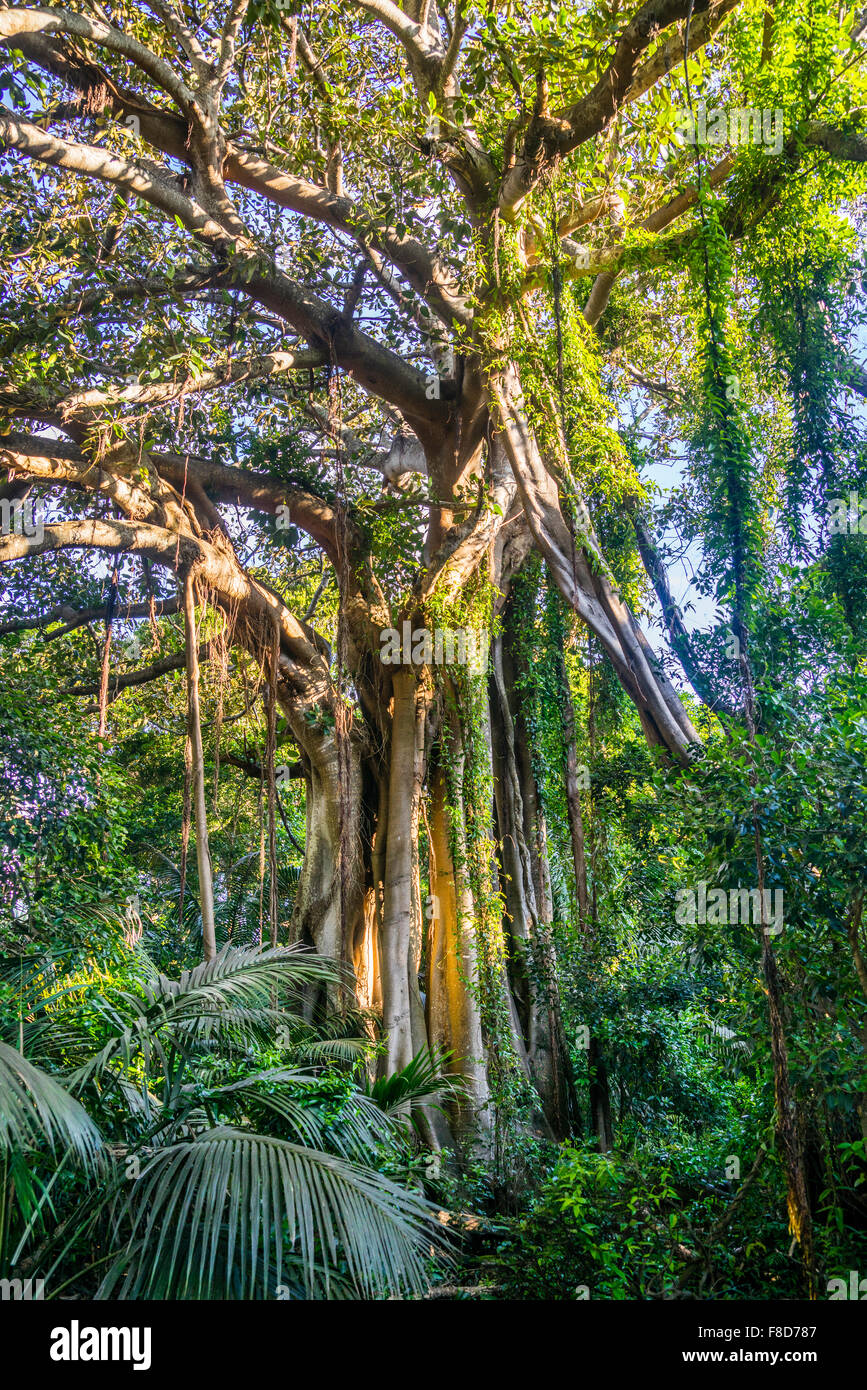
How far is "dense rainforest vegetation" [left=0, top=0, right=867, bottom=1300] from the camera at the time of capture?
11.0 ft

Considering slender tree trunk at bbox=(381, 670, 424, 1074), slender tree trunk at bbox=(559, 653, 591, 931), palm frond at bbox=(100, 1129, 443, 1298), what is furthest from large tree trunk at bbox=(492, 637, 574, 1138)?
palm frond at bbox=(100, 1129, 443, 1298)

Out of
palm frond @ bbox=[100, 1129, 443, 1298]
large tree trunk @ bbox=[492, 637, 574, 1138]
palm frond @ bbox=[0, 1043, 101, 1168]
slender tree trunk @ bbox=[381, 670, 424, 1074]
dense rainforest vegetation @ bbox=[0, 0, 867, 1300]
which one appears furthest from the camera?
large tree trunk @ bbox=[492, 637, 574, 1138]

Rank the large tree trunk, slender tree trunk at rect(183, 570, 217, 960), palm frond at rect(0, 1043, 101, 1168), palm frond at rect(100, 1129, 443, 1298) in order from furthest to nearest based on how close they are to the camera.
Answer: the large tree trunk → slender tree trunk at rect(183, 570, 217, 960) → palm frond at rect(100, 1129, 443, 1298) → palm frond at rect(0, 1043, 101, 1168)

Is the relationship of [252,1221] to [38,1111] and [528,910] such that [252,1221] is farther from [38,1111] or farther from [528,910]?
[528,910]

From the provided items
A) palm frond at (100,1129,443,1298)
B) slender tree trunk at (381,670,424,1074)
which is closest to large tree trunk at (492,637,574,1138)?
slender tree trunk at (381,670,424,1074)

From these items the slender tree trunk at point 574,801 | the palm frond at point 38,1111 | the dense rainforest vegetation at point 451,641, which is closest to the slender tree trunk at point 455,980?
the dense rainforest vegetation at point 451,641

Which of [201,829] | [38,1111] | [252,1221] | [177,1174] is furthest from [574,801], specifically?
[38,1111]

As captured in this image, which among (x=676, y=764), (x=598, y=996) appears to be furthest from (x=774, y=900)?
(x=598, y=996)

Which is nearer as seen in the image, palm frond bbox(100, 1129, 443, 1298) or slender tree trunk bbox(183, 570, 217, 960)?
palm frond bbox(100, 1129, 443, 1298)

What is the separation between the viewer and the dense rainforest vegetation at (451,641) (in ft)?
11.0

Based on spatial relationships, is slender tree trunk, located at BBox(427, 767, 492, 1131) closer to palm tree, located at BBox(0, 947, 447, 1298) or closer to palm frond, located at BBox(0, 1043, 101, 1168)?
palm tree, located at BBox(0, 947, 447, 1298)

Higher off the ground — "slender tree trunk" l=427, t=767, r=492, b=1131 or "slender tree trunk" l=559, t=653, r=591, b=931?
"slender tree trunk" l=559, t=653, r=591, b=931

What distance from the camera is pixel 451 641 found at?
22.7ft

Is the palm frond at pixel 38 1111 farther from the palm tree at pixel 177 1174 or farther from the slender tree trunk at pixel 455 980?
the slender tree trunk at pixel 455 980
